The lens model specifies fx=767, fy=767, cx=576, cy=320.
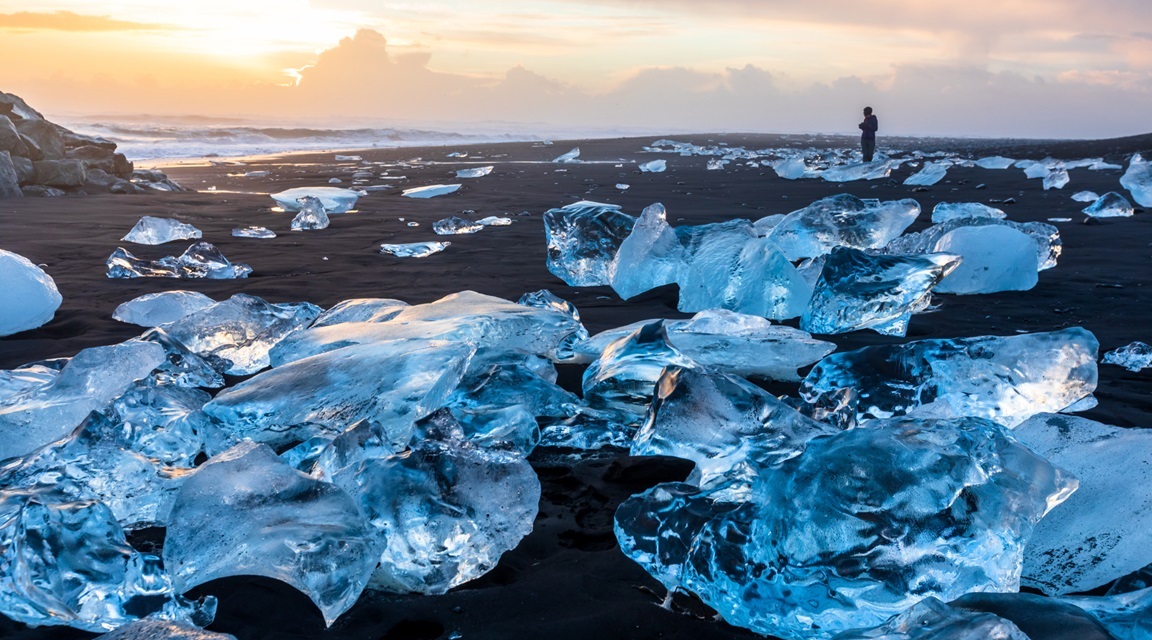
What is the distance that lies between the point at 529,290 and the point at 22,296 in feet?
6.42

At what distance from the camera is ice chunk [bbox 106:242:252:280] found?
379 centimetres

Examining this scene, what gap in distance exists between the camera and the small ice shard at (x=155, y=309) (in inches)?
116

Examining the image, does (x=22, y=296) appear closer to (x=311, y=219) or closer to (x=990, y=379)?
(x=311, y=219)

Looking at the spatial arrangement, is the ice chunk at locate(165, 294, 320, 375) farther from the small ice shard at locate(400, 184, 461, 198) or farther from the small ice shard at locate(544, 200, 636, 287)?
the small ice shard at locate(400, 184, 461, 198)

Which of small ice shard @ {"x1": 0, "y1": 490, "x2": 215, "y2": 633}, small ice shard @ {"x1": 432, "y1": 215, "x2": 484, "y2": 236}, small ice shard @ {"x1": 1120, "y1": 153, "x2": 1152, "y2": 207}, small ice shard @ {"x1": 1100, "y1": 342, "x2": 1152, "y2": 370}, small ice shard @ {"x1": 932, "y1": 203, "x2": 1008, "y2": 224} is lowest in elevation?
small ice shard @ {"x1": 0, "y1": 490, "x2": 215, "y2": 633}

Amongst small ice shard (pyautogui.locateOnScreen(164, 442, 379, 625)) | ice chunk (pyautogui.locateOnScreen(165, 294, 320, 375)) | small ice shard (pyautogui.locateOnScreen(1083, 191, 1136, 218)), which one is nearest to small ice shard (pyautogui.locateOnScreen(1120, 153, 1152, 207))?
small ice shard (pyautogui.locateOnScreen(1083, 191, 1136, 218))

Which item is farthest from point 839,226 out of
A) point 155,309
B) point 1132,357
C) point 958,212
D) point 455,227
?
point 155,309

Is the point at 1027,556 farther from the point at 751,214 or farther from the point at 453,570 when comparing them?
the point at 751,214

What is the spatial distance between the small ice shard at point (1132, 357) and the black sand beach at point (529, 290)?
0.06 meters

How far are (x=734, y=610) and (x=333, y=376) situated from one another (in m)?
1.12

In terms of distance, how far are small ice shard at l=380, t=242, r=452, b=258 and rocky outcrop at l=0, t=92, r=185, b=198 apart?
5461 mm

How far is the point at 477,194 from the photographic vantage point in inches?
319

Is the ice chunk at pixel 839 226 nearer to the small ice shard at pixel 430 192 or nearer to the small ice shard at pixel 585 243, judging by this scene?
the small ice shard at pixel 585 243

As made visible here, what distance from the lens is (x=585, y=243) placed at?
3.63 m
